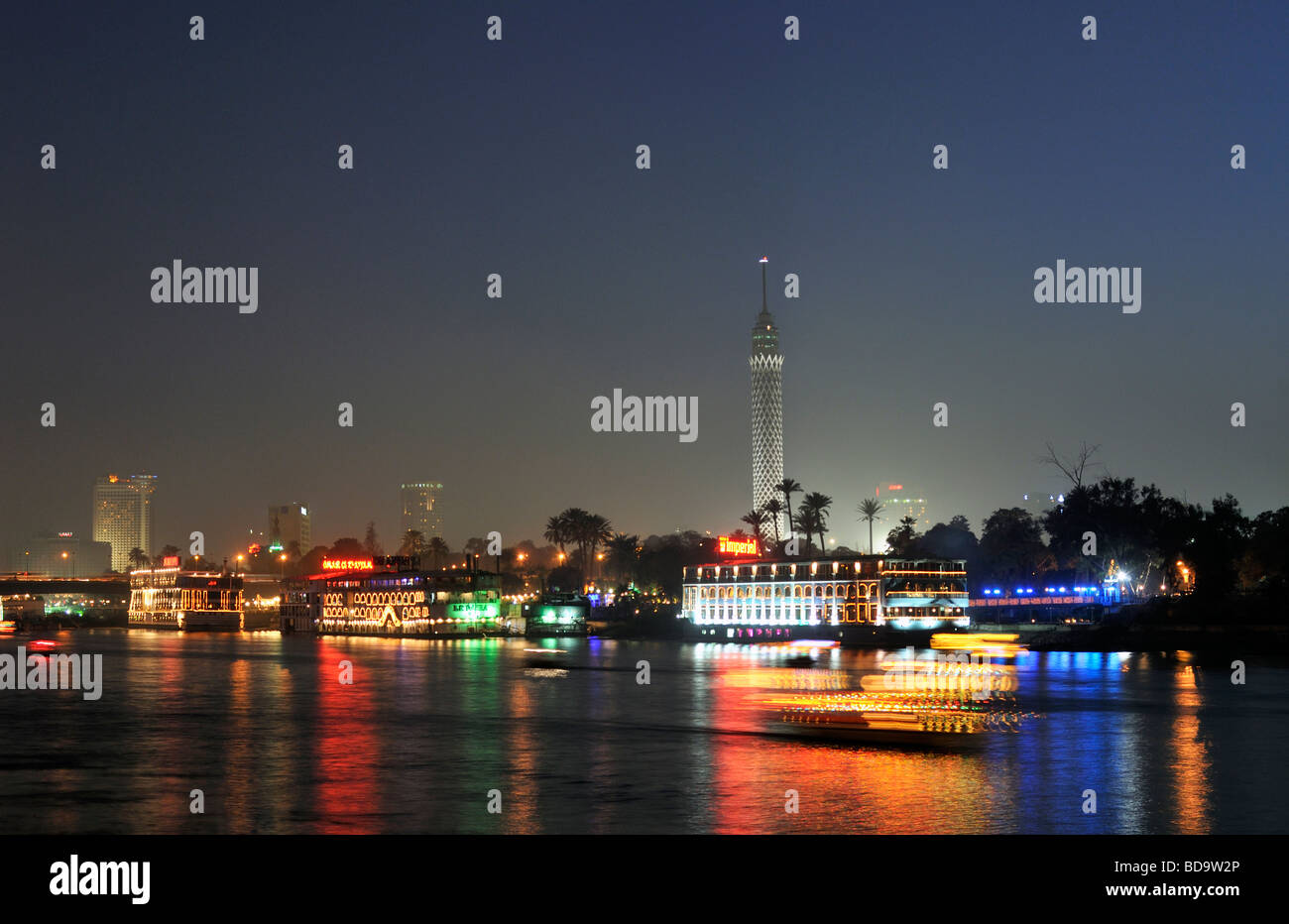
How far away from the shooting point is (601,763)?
5806 centimetres

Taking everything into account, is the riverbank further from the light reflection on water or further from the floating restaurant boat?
the floating restaurant boat

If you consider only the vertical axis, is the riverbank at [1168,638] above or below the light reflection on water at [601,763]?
below

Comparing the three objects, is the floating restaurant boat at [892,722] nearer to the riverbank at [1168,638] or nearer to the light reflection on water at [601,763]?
the light reflection on water at [601,763]

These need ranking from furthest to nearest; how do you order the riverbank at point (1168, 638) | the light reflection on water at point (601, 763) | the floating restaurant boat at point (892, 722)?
the riverbank at point (1168, 638) < the floating restaurant boat at point (892, 722) < the light reflection on water at point (601, 763)

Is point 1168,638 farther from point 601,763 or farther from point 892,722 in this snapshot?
point 601,763

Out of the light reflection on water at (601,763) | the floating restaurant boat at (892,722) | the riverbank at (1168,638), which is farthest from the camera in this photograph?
the riverbank at (1168,638)

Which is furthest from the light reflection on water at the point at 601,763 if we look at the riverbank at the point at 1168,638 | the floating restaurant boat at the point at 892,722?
the riverbank at the point at 1168,638

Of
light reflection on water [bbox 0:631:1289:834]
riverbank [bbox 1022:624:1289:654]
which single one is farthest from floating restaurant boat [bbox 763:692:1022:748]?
riverbank [bbox 1022:624:1289:654]

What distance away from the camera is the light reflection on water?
4338 cm

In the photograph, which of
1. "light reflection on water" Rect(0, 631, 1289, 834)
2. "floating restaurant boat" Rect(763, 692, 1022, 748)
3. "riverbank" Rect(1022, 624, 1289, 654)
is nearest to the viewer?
"light reflection on water" Rect(0, 631, 1289, 834)

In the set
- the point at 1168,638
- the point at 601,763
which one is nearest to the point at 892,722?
the point at 601,763

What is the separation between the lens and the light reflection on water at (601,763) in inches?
1708
